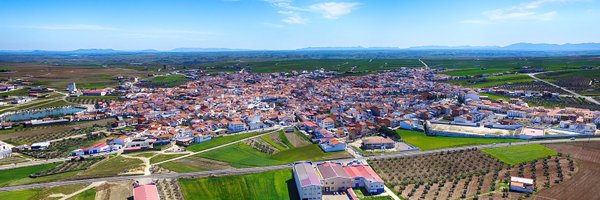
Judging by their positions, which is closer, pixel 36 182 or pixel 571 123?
pixel 36 182

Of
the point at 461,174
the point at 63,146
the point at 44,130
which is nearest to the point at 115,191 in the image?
the point at 63,146

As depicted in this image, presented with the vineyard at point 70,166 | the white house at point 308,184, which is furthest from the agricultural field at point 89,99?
the white house at point 308,184

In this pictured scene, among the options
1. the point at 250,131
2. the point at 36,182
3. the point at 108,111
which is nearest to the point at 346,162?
the point at 250,131

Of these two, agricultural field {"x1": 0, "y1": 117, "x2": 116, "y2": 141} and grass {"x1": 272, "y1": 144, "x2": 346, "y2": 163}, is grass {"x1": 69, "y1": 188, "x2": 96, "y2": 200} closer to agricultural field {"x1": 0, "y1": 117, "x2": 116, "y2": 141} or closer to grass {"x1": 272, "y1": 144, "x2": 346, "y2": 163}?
grass {"x1": 272, "y1": 144, "x2": 346, "y2": 163}

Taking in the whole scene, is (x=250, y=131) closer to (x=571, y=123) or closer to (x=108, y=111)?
(x=108, y=111)

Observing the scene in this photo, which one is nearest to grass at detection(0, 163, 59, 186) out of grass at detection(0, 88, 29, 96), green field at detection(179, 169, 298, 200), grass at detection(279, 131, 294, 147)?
green field at detection(179, 169, 298, 200)
